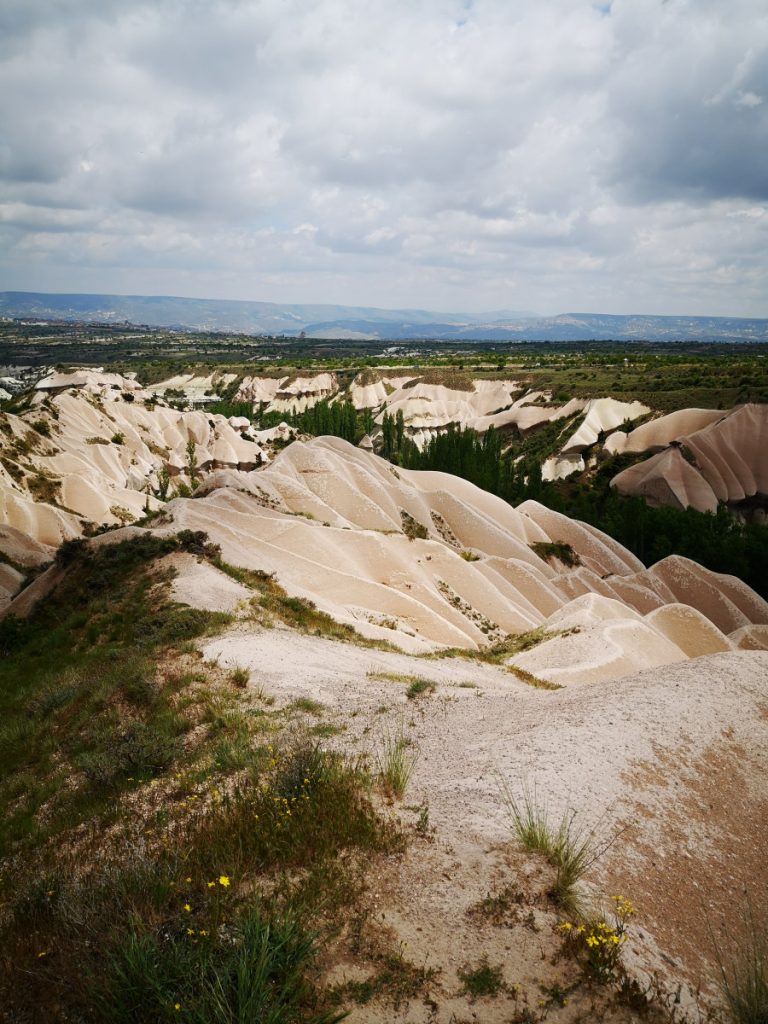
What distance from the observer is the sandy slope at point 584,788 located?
547cm

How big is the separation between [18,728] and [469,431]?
70.0m

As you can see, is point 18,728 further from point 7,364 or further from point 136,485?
point 7,364

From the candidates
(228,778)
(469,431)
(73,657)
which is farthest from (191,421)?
(228,778)

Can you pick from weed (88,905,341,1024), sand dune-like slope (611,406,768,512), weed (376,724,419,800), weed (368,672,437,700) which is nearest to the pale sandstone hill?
weed (368,672,437,700)

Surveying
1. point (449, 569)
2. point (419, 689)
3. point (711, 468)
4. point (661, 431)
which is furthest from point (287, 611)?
point (661, 431)

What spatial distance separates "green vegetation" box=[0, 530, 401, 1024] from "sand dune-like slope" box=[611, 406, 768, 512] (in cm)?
6341

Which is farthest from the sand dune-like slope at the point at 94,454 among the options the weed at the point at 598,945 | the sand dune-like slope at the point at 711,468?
the sand dune-like slope at the point at 711,468

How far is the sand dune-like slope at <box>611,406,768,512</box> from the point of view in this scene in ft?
215

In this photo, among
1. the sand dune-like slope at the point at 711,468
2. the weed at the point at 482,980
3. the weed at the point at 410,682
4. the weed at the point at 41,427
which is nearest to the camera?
the weed at the point at 482,980

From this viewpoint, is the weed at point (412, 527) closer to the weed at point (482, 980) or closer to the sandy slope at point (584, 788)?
the sandy slope at point (584, 788)

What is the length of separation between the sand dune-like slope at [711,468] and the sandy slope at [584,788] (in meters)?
57.0

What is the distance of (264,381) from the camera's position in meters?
143

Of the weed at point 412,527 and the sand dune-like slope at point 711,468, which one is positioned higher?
the sand dune-like slope at point 711,468

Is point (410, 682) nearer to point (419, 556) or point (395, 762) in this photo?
point (395, 762)
